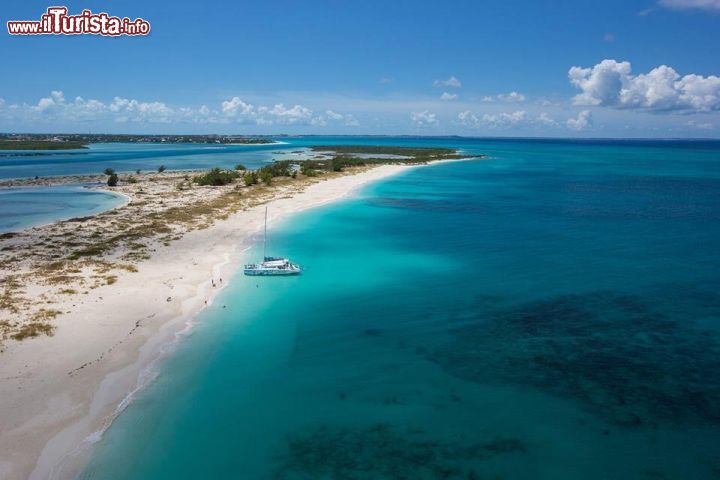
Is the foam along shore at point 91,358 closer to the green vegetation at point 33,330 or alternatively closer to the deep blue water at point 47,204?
the green vegetation at point 33,330

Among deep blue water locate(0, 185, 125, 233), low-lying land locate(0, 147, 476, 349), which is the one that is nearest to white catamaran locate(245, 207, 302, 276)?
low-lying land locate(0, 147, 476, 349)

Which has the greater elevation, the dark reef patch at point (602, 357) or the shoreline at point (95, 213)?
the shoreline at point (95, 213)

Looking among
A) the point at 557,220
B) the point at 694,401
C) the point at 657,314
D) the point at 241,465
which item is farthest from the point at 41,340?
the point at 557,220

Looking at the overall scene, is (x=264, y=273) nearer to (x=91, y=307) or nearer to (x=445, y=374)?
(x=91, y=307)

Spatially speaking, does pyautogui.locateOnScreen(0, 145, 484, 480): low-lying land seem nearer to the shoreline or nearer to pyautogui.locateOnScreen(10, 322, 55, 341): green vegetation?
pyautogui.locateOnScreen(10, 322, 55, 341): green vegetation


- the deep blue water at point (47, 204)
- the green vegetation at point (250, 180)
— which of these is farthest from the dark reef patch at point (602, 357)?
the green vegetation at point (250, 180)

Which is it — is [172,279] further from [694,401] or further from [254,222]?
[694,401]

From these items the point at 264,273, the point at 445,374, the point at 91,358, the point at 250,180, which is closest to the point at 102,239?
the point at 264,273
